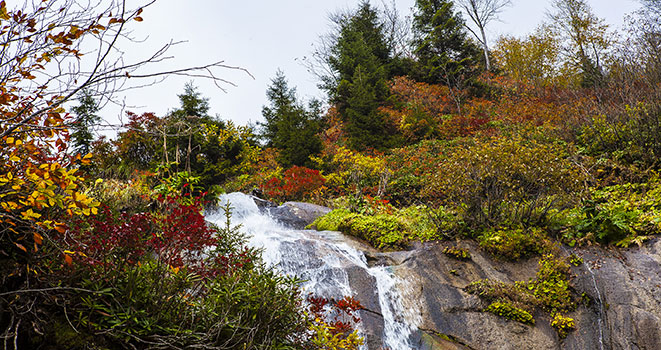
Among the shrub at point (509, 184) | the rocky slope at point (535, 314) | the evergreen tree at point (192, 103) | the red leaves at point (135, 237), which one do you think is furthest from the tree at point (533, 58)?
the red leaves at point (135, 237)

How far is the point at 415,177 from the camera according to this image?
10.2m

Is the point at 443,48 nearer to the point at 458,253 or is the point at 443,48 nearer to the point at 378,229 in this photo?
the point at 378,229

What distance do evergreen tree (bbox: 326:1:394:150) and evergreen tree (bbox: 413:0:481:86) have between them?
2.23m

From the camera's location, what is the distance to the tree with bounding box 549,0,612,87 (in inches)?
649

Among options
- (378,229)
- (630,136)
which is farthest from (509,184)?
(630,136)

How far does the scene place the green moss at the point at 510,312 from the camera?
174 inches

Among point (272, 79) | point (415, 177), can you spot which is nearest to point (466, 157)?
point (415, 177)

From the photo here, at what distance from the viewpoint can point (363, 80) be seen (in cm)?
1516

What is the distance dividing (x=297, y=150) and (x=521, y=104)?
10487 millimetres

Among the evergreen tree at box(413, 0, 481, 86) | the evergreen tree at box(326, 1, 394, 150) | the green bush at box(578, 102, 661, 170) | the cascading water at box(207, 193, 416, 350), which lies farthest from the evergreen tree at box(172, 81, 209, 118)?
the evergreen tree at box(413, 0, 481, 86)

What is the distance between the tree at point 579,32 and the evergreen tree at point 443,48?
5.07 m

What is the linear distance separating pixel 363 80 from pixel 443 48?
6373mm

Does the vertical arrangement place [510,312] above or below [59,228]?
below

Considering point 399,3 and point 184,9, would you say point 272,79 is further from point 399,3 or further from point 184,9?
point 184,9
